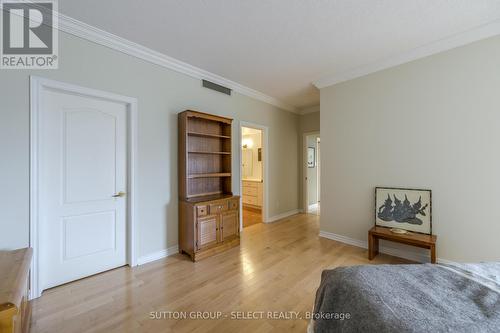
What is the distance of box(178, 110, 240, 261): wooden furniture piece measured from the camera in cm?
287

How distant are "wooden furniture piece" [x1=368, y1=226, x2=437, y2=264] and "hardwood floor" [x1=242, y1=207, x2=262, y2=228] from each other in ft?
7.69

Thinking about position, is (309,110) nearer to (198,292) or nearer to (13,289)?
(198,292)

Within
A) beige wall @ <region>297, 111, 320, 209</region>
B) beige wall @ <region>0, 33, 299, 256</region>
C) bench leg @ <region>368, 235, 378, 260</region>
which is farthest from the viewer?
beige wall @ <region>297, 111, 320, 209</region>

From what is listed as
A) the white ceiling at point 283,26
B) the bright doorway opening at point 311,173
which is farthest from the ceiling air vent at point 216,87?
the bright doorway opening at point 311,173

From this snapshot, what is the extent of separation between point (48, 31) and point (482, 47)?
4717mm

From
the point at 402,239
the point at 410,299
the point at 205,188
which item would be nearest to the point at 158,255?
the point at 205,188

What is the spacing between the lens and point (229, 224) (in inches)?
128

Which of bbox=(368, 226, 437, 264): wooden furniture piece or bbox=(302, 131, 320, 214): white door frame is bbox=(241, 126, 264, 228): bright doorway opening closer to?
bbox=(302, 131, 320, 214): white door frame

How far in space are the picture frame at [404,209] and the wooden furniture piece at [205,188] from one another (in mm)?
2166

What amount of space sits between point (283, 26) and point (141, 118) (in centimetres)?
206

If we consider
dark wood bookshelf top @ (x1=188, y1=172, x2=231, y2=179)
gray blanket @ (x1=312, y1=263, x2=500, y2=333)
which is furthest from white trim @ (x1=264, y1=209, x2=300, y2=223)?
gray blanket @ (x1=312, y1=263, x2=500, y2=333)

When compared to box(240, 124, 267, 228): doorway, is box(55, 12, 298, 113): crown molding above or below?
above

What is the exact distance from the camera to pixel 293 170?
17.4ft

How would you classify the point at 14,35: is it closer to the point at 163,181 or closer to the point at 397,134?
the point at 163,181
